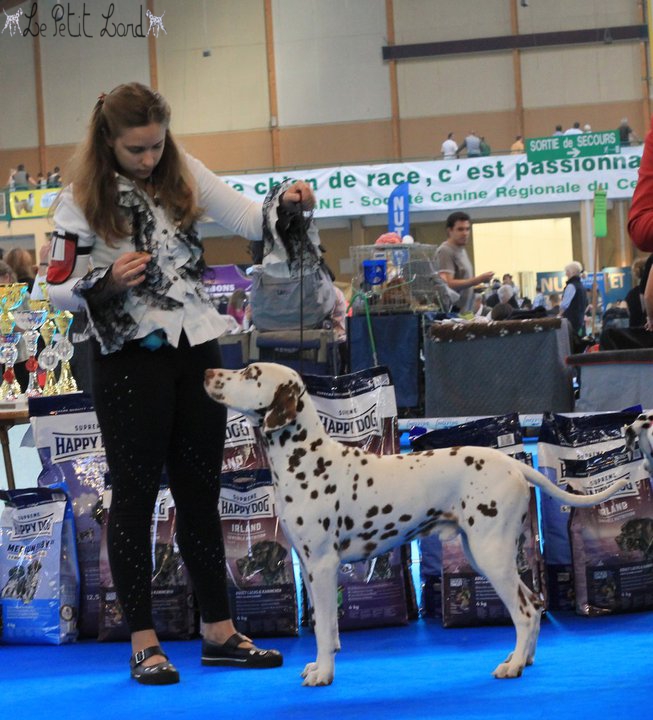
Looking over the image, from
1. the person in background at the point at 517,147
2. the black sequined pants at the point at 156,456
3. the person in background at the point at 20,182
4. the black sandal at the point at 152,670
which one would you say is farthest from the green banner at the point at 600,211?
the person in background at the point at 20,182

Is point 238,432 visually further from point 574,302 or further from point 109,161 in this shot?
point 574,302

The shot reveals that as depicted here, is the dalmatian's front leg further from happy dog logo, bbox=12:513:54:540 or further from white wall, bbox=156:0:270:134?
white wall, bbox=156:0:270:134

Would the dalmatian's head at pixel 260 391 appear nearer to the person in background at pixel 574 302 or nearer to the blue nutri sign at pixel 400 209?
the person in background at pixel 574 302

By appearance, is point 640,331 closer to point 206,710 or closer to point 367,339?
point 367,339

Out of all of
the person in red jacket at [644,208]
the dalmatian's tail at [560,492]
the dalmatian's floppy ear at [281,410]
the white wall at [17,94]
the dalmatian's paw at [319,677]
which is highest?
the white wall at [17,94]

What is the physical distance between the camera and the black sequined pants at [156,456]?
2447mm

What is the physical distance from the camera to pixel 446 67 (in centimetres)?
2347

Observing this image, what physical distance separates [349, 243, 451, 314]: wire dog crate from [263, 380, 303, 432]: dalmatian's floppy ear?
13.4 feet

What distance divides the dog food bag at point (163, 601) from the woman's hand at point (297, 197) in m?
0.99

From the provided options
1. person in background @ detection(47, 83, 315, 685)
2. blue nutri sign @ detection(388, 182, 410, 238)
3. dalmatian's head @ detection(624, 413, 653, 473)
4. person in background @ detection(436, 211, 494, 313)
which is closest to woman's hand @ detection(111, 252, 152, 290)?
person in background @ detection(47, 83, 315, 685)

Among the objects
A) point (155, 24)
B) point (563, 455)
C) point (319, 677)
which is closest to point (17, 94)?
A: point (155, 24)

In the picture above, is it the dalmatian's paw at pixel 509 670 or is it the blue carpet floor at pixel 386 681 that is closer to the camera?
the blue carpet floor at pixel 386 681

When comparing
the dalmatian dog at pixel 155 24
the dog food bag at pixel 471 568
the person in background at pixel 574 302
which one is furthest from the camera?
the dalmatian dog at pixel 155 24

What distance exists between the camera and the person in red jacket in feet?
6.77
